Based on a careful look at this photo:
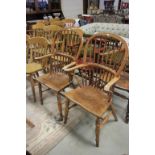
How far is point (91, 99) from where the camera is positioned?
5.08 ft

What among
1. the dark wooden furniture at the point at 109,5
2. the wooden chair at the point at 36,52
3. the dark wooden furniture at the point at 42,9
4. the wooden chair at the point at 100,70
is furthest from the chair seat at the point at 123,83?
the dark wooden furniture at the point at 109,5

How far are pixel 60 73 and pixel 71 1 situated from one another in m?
5.08

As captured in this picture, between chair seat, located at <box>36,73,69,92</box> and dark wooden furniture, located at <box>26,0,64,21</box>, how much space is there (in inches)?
152

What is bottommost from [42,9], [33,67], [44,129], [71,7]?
[44,129]

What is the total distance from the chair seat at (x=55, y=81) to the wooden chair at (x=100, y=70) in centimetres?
16

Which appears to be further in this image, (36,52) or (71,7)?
(71,7)

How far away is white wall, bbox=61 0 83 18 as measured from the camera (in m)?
6.27

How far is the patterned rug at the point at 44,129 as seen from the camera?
159 cm

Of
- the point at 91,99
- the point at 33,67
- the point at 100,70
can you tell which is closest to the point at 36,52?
the point at 33,67

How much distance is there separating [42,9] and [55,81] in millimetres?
4468

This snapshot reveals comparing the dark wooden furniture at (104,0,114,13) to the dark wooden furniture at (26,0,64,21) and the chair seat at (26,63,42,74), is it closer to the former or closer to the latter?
the dark wooden furniture at (26,0,64,21)

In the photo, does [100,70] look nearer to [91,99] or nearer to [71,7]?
[91,99]
